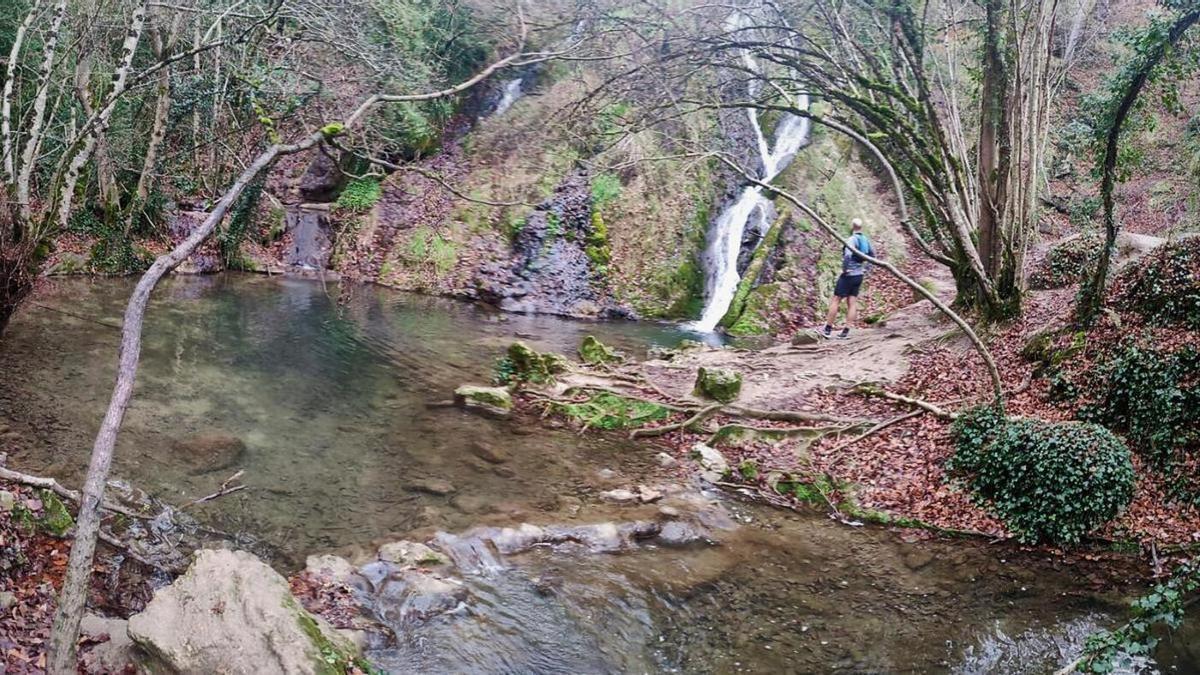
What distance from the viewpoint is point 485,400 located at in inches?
442

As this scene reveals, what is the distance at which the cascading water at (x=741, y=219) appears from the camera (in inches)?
787

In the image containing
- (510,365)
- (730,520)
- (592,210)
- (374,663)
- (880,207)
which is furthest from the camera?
(880,207)

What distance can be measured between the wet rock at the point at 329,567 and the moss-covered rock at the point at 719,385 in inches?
246

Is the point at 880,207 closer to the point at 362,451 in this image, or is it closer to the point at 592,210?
the point at 592,210

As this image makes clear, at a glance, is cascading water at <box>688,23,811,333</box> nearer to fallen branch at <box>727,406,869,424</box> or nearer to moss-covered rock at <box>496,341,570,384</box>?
moss-covered rock at <box>496,341,570,384</box>

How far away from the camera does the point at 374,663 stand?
206 inches

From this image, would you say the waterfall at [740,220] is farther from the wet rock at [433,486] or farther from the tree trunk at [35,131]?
the tree trunk at [35,131]

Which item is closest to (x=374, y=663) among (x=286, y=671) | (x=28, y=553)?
(x=286, y=671)

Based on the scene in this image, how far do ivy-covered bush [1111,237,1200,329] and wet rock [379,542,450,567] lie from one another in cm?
856

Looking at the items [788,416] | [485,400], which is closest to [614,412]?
[485,400]

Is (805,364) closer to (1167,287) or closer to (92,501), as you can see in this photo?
(1167,287)

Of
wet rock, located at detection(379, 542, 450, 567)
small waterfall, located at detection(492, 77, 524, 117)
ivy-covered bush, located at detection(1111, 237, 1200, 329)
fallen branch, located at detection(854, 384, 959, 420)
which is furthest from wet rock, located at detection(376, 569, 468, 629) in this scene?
small waterfall, located at detection(492, 77, 524, 117)

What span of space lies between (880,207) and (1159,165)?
8.89 metres

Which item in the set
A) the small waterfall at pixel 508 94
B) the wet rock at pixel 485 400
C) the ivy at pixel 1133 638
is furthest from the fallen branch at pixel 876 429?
the small waterfall at pixel 508 94
